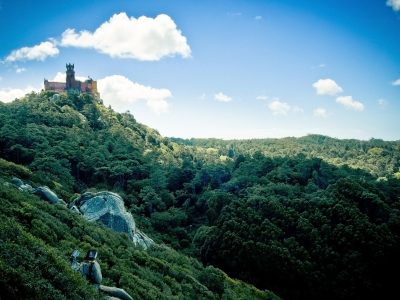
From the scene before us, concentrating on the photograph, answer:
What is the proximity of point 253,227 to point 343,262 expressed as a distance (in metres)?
9.65

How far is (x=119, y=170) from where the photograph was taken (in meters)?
51.5

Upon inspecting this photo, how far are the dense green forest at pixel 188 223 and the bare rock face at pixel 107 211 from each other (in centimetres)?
257

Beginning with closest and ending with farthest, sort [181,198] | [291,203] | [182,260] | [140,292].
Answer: [140,292] → [182,260] → [291,203] → [181,198]

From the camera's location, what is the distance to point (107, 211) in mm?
24141

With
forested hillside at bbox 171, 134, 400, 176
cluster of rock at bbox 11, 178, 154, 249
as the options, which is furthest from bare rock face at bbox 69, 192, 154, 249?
forested hillside at bbox 171, 134, 400, 176

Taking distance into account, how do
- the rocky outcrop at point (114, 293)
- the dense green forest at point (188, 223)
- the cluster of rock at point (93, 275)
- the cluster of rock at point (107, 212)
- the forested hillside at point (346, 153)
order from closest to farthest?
1. the cluster of rock at point (93, 275)
2. the rocky outcrop at point (114, 293)
3. the dense green forest at point (188, 223)
4. the cluster of rock at point (107, 212)
5. the forested hillside at point (346, 153)

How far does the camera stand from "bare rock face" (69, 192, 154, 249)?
23766 millimetres

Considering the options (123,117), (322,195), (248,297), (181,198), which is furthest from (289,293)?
(123,117)

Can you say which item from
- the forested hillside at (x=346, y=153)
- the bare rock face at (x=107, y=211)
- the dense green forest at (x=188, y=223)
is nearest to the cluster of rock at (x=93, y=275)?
the dense green forest at (x=188, y=223)

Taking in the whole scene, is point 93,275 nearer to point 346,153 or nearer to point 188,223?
point 188,223

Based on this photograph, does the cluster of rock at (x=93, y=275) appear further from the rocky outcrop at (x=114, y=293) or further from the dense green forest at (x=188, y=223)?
the dense green forest at (x=188, y=223)

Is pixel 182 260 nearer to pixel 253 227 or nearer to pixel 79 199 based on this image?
pixel 79 199

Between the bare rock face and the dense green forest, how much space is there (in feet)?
8.43

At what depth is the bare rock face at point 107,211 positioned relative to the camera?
23.8m
